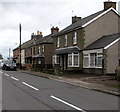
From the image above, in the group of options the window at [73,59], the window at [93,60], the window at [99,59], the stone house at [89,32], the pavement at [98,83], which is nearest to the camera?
the pavement at [98,83]

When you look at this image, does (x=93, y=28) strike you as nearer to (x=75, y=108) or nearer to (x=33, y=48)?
(x=75, y=108)

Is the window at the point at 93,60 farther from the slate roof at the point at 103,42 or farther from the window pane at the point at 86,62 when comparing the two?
the slate roof at the point at 103,42

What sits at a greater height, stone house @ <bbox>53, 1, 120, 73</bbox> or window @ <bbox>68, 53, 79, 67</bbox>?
stone house @ <bbox>53, 1, 120, 73</bbox>

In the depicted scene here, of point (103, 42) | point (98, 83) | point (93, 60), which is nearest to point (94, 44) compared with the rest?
point (103, 42)

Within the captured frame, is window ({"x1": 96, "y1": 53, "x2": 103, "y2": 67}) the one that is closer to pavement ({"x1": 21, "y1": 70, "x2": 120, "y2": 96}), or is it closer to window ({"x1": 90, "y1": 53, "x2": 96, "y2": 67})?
window ({"x1": 90, "y1": 53, "x2": 96, "y2": 67})

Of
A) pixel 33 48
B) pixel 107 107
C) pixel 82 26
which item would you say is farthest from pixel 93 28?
pixel 33 48

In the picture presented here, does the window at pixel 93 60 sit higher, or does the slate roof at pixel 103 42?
the slate roof at pixel 103 42

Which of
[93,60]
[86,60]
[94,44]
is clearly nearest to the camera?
[93,60]

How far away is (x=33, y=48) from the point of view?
207ft

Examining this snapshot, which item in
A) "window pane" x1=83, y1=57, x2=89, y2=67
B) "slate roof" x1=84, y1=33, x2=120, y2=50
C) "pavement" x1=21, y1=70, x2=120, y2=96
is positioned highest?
"slate roof" x1=84, y1=33, x2=120, y2=50

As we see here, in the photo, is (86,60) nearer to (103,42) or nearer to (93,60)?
(93,60)

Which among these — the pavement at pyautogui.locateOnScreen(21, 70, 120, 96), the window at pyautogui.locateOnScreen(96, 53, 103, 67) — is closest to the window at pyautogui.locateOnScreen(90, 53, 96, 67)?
the window at pyautogui.locateOnScreen(96, 53, 103, 67)

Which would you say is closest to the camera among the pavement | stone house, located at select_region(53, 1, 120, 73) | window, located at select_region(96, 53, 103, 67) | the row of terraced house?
the pavement

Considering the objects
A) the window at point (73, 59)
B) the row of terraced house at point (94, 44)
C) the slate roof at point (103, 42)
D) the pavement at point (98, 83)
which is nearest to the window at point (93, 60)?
the row of terraced house at point (94, 44)
